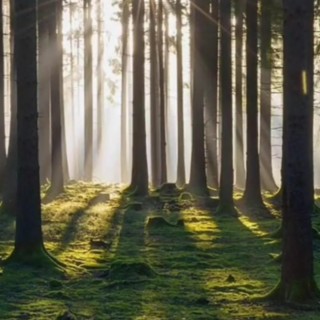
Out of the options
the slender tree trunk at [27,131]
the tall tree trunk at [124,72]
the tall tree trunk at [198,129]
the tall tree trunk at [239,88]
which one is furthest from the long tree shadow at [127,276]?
the tall tree trunk at [124,72]

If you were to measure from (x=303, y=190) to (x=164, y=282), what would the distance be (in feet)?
9.54

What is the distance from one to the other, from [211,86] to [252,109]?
18.8ft

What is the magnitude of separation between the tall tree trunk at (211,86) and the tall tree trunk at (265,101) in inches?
60.9

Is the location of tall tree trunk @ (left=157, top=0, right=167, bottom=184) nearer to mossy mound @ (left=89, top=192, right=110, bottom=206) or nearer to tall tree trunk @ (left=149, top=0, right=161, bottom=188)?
tall tree trunk @ (left=149, top=0, right=161, bottom=188)

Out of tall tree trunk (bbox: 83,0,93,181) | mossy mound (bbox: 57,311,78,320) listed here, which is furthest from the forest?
tall tree trunk (bbox: 83,0,93,181)

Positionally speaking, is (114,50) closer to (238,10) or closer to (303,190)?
(238,10)

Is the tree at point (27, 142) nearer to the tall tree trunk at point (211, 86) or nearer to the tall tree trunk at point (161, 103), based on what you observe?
the tall tree trunk at point (211, 86)

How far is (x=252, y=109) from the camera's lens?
21.5 meters

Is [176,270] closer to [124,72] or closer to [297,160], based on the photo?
[297,160]

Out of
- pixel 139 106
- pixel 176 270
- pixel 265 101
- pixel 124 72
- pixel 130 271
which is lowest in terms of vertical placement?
pixel 176 270

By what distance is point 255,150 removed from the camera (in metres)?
21.7

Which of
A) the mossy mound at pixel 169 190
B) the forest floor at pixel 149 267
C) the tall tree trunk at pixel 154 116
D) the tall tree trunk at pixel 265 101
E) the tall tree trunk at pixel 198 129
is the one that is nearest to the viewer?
the forest floor at pixel 149 267

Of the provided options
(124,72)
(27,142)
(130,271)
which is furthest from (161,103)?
(130,271)

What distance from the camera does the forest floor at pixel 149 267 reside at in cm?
965
